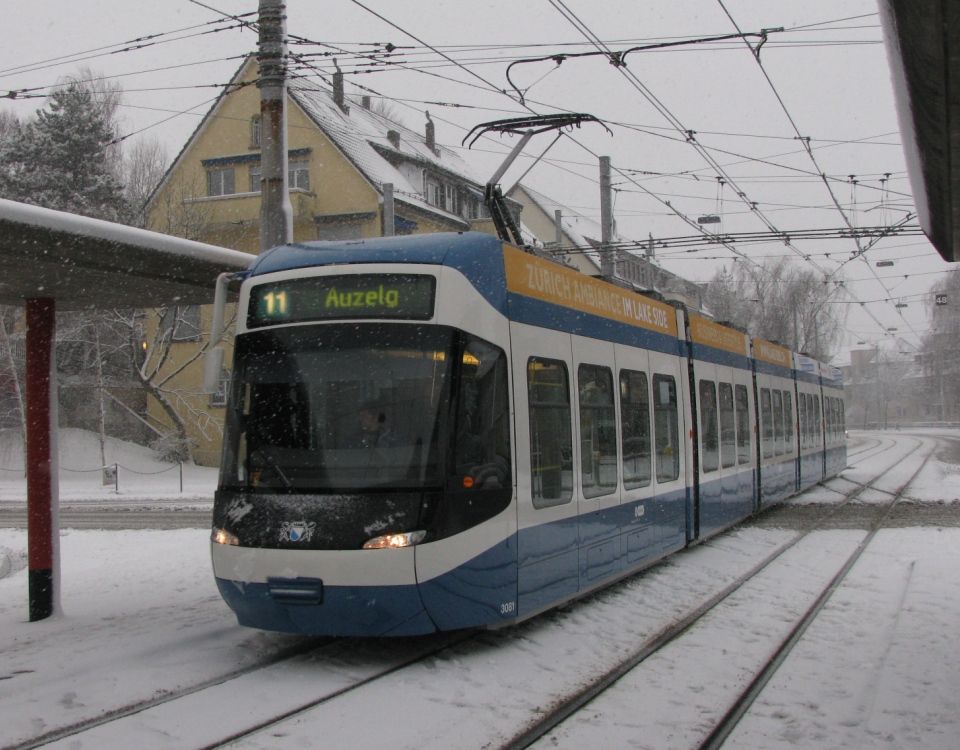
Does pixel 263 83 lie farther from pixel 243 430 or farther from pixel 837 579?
pixel 837 579

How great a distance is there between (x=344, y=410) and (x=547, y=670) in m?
2.28

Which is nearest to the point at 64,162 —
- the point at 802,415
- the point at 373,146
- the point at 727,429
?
the point at 373,146

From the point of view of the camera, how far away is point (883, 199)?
2494 cm

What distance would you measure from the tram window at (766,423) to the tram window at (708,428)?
323 cm

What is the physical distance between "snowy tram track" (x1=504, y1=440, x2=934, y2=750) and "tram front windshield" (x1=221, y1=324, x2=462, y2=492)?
184 cm

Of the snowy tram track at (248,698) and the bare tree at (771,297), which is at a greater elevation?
the bare tree at (771,297)

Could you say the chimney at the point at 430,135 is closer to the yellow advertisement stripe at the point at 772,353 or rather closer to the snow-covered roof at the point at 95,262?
the yellow advertisement stripe at the point at 772,353

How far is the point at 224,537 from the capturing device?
25.2 ft

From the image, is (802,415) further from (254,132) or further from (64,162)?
(64,162)

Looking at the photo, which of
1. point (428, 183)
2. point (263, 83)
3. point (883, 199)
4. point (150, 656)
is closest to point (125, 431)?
point (428, 183)

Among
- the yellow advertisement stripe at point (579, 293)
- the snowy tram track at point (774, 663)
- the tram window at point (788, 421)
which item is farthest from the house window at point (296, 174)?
the snowy tram track at point (774, 663)

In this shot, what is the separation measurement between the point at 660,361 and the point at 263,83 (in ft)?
17.1

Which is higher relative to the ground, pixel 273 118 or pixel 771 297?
pixel 771 297

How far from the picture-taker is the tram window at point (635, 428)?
34.1 feet
